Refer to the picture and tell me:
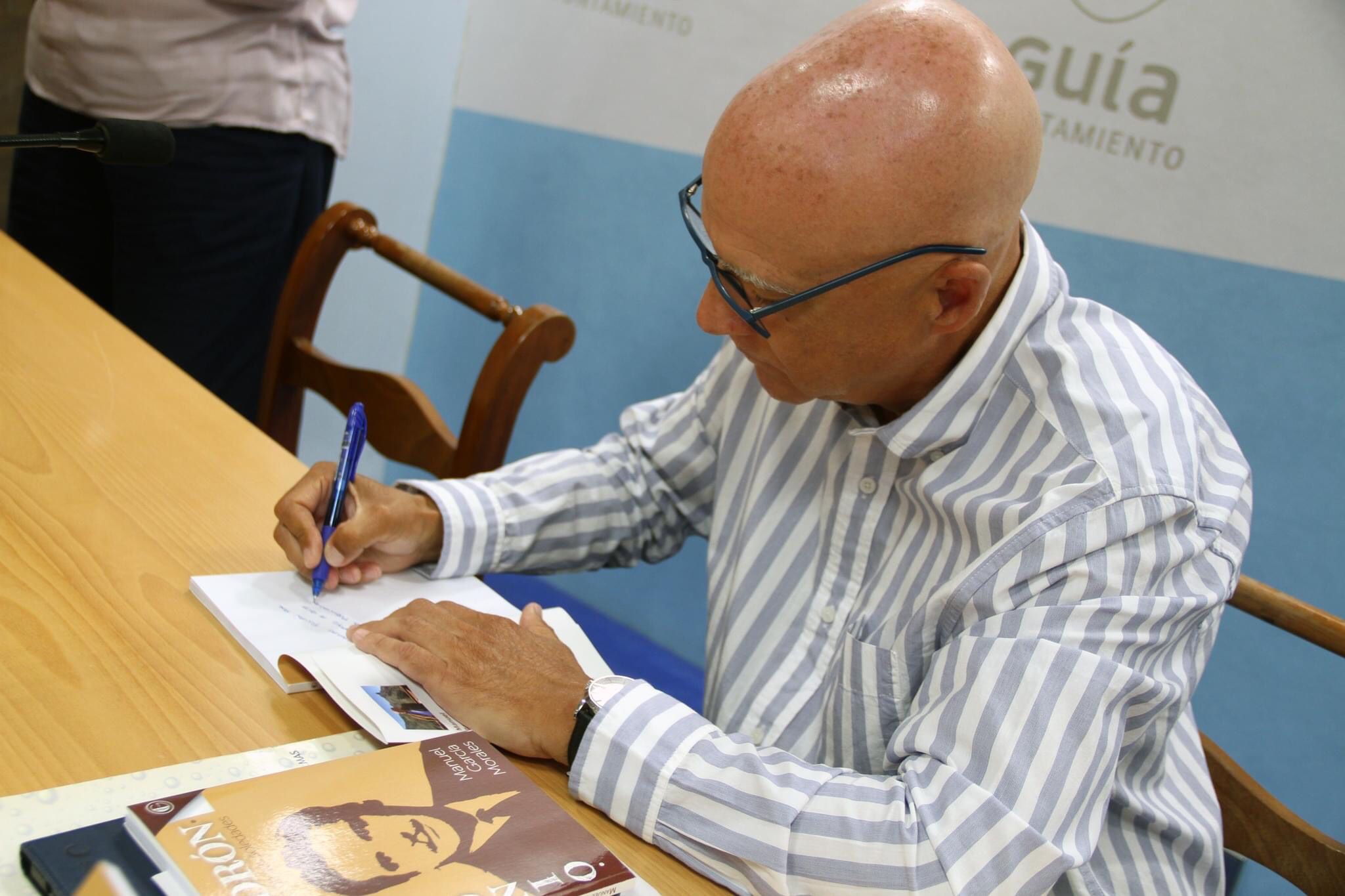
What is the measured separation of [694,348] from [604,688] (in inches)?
66.9

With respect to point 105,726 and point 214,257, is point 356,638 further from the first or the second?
point 214,257

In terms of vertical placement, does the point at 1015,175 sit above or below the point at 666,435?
above

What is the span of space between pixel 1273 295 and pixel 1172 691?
119 cm

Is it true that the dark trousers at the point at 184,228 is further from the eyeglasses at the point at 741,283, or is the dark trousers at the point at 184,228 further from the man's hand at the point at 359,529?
the eyeglasses at the point at 741,283

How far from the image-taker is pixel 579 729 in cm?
86

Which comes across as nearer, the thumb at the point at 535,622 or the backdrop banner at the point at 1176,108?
the thumb at the point at 535,622

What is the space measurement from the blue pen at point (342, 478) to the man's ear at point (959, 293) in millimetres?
532

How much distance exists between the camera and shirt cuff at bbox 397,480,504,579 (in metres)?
1.16

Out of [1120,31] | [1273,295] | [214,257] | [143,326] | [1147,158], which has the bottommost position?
[143,326]

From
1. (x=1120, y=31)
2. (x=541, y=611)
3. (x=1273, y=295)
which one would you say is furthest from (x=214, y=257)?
(x=1273, y=295)

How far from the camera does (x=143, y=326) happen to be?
77.8 inches

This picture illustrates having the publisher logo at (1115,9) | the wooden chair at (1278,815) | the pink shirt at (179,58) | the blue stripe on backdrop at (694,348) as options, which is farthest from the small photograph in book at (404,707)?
the publisher logo at (1115,9)

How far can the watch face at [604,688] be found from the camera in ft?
2.88

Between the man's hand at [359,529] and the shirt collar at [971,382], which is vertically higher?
the shirt collar at [971,382]
